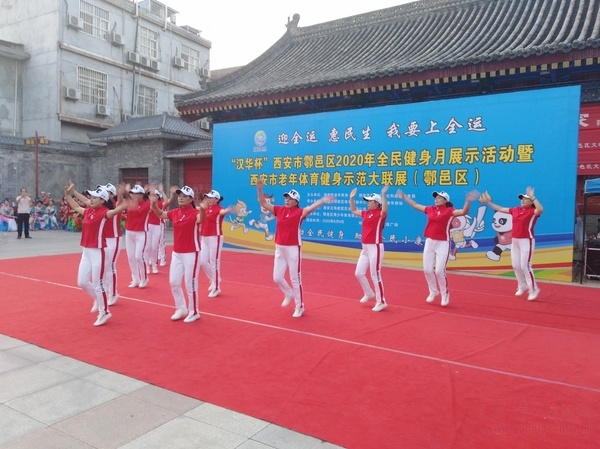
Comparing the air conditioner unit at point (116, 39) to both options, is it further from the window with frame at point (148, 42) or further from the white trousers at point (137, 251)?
the white trousers at point (137, 251)

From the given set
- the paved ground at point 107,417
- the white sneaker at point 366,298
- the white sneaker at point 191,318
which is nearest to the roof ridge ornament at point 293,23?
the white sneaker at point 366,298

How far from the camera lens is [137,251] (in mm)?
7934

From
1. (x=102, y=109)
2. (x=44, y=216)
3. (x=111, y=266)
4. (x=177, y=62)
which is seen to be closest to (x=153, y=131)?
(x=44, y=216)

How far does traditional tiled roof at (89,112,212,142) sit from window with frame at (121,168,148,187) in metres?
1.44

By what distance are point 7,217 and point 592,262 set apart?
2029cm

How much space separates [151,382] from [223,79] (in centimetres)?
1382

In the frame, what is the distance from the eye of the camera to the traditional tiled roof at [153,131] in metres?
19.3

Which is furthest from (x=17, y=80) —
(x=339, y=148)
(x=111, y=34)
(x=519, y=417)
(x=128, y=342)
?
(x=519, y=417)

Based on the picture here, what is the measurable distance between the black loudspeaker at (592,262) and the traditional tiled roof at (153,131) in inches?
596

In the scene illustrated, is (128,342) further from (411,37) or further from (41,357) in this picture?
(411,37)

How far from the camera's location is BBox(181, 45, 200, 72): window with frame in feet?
102

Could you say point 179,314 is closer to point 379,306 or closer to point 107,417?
point 107,417

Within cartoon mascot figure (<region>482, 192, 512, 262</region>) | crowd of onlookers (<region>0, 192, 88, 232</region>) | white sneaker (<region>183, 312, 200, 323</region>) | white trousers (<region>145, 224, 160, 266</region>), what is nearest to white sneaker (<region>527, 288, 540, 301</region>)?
cartoon mascot figure (<region>482, 192, 512, 262</region>)

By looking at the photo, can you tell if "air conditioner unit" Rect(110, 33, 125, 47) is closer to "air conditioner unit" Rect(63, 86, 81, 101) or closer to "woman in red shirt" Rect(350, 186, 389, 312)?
"air conditioner unit" Rect(63, 86, 81, 101)
